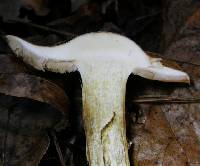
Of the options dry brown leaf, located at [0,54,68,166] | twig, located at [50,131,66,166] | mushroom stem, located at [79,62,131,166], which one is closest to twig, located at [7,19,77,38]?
dry brown leaf, located at [0,54,68,166]

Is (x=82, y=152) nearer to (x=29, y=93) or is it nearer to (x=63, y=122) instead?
(x=63, y=122)

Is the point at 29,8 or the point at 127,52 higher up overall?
the point at 29,8

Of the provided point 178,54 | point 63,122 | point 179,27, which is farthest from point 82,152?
point 179,27

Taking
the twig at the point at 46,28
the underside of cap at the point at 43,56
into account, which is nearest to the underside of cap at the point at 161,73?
the underside of cap at the point at 43,56

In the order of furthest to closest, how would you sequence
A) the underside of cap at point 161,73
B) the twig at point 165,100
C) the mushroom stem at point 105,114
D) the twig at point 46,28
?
the twig at point 46,28
the twig at point 165,100
the underside of cap at point 161,73
the mushroom stem at point 105,114

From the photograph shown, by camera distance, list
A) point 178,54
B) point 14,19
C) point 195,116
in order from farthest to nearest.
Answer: point 14,19 → point 178,54 → point 195,116

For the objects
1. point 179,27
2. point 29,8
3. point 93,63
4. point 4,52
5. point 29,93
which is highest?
point 29,8

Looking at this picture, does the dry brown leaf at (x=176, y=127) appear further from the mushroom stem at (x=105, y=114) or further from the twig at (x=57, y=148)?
the twig at (x=57, y=148)
